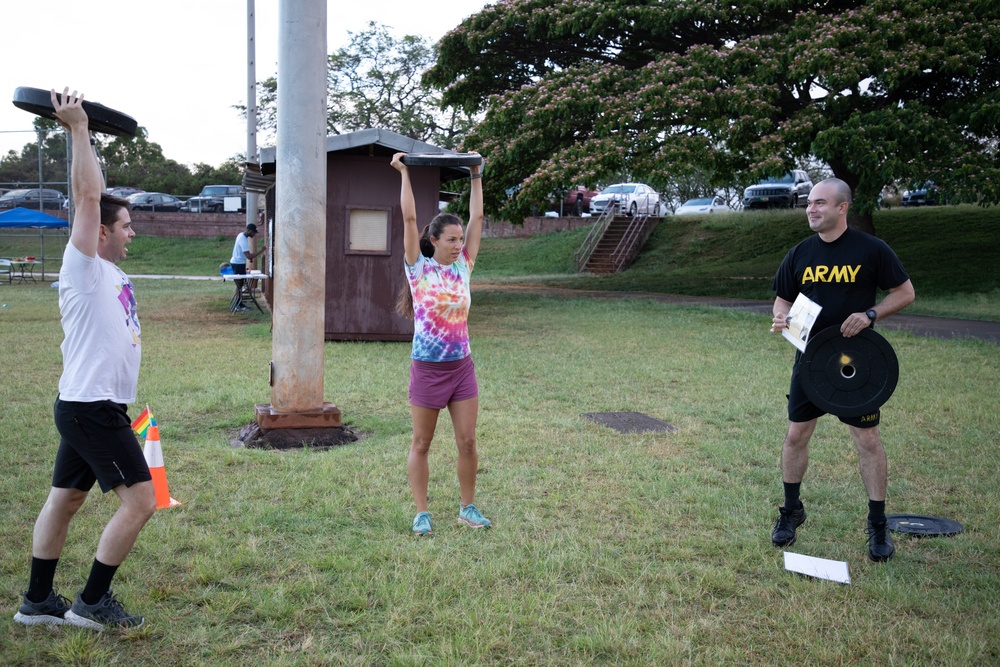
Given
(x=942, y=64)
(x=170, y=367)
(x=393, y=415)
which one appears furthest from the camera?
(x=942, y=64)


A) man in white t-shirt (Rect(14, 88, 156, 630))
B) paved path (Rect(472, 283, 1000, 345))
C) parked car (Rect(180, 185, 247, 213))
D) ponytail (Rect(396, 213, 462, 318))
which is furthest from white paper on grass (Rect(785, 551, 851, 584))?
parked car (Rect(180, 185, 247, 213))

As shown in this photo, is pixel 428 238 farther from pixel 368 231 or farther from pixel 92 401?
pixel 368 231

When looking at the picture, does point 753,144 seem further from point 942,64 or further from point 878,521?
point 878,521

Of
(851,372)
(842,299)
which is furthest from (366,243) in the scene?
(851,372)

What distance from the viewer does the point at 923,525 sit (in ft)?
16.1

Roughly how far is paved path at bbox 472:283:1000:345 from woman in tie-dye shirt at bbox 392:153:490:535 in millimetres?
10594

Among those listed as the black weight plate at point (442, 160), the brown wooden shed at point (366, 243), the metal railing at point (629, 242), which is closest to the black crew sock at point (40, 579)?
the black weight plate at point (442, 160)

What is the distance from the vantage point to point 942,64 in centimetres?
1708

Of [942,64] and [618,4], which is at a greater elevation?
[618,4]

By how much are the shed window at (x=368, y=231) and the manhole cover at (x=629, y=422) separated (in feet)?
20.4

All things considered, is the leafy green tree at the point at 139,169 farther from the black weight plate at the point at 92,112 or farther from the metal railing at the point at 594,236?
the black weight plate at the point at 92,112

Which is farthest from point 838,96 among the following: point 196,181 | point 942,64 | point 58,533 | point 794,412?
point 196,181

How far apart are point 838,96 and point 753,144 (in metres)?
2.84

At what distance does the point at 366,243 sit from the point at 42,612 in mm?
10037
